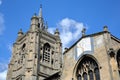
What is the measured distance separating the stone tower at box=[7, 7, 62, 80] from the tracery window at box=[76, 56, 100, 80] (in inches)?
584

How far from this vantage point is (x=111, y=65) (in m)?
19.5

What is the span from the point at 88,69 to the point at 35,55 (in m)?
18.0

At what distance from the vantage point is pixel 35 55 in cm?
3831

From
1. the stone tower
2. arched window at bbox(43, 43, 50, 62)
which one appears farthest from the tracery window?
arched window at bbox(43, 43, 50, 62)

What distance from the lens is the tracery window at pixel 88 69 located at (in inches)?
813

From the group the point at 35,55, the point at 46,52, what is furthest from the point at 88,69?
the point at 46,52

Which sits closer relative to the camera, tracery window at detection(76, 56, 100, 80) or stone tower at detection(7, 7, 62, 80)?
tracery window at detection(76, 56, 100, 80)

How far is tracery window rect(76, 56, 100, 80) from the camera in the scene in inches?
813

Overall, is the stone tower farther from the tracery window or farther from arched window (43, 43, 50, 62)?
the tracery window

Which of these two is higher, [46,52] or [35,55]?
[46,52]

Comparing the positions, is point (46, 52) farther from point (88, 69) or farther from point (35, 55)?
point (88, 69)

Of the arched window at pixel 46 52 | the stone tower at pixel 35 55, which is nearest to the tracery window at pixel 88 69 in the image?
the stone tower at pixel 35 55

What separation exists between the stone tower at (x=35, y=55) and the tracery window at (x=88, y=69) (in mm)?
14830

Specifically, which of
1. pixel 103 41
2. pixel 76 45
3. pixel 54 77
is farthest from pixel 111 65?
pixel 54 77
